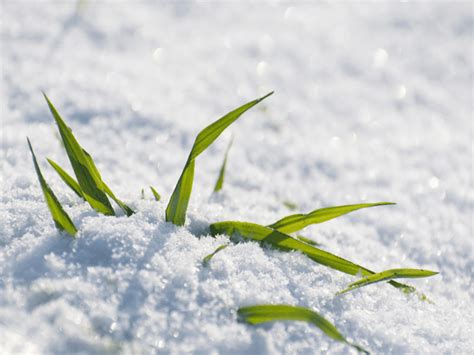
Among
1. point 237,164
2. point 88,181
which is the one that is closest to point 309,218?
point 88,181

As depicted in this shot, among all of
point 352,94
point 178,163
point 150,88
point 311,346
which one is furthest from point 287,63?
point 311,346

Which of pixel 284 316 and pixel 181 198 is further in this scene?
pixel 181 198

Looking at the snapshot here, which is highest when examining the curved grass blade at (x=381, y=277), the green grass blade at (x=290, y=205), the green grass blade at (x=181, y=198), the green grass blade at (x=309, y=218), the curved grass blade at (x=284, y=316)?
the green grass blade at (x=181, y=198)

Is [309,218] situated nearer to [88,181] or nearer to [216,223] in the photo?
[216,223]

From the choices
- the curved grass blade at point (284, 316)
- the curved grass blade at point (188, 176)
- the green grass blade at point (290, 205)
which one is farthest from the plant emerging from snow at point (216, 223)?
the green grass blade at point (290, 205)

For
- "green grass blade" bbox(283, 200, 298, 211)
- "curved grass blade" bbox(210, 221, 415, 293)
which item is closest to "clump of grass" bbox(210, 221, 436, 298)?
"curved grass blade" bbox(210, 221, 415, 293)

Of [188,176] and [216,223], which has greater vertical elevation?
[188,176]

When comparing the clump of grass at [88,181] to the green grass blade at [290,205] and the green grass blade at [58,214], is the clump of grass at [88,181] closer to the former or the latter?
the green grass blade at [58,214]
